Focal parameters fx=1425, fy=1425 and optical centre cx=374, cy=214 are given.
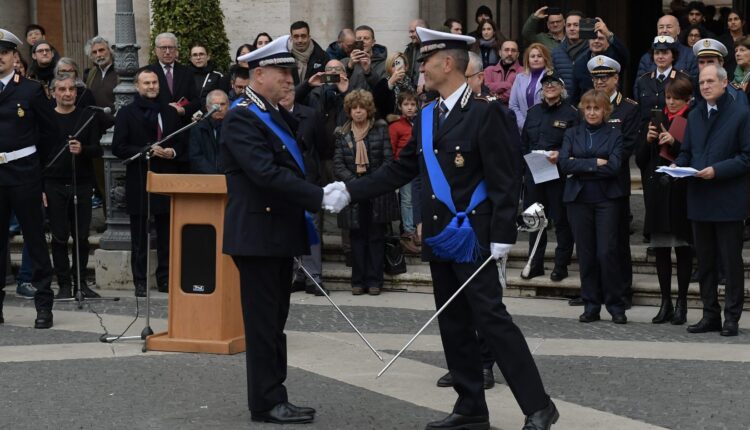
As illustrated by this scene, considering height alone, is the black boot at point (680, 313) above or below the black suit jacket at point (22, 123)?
below

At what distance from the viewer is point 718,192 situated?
10.5 meters

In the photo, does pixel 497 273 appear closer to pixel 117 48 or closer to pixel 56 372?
pixel 56 372

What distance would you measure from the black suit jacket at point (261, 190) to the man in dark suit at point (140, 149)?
202 inches

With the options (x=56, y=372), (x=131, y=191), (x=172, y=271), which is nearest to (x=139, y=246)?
(x=131, y=191)

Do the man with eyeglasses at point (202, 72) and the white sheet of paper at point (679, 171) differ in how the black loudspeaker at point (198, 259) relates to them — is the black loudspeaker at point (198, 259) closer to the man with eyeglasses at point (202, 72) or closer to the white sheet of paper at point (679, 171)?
the white sheet of paper at point (679, 171)

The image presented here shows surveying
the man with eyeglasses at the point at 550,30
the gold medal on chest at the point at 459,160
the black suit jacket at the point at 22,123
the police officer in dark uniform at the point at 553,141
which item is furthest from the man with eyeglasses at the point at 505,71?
the gold medal on chest at the point at 459,160

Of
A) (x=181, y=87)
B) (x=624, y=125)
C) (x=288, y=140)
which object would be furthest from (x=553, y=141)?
(x=288, y=140)

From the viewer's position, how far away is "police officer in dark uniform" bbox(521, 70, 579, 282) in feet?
40.0

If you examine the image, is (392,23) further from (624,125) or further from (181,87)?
(624,125)

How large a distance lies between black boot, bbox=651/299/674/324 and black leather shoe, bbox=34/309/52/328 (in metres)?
4.71

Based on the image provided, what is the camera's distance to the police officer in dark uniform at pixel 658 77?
12164 mm

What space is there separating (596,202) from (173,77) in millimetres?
4607

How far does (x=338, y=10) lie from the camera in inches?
674

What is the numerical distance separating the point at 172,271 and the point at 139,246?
9.57 ft
